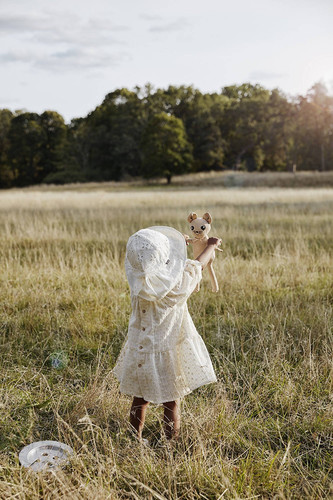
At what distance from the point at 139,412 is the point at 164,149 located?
45.1 metres

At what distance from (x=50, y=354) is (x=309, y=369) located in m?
2.16

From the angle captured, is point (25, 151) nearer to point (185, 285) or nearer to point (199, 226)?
point (199, 226)

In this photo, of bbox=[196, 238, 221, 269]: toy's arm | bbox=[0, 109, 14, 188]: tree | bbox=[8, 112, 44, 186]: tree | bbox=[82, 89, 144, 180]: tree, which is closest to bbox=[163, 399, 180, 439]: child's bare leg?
bbox=[196, 238, 221, 269]: toy's arm

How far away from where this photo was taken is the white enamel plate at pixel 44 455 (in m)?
2.54

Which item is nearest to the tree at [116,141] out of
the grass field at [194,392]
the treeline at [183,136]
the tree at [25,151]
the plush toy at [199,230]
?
the treeline at [183,136]

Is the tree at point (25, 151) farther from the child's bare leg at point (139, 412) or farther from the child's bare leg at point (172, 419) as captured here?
the child's bare leg at point (172, 419)

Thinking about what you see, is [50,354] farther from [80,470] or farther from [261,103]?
[261,103]

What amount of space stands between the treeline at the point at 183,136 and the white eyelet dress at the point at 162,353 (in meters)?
50.4

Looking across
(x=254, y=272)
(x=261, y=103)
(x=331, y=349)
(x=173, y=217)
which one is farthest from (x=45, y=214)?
(x=261, y=103)

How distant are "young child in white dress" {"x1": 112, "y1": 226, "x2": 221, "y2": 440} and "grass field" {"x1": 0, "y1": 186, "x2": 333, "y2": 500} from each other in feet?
0.97

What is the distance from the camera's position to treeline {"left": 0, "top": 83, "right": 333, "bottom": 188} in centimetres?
5328

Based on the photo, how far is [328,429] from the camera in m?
2.97

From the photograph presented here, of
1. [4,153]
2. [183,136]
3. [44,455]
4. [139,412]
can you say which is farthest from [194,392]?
[4,153]

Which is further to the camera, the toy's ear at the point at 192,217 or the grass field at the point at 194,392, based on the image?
the toy's ear at the point at 192,217
